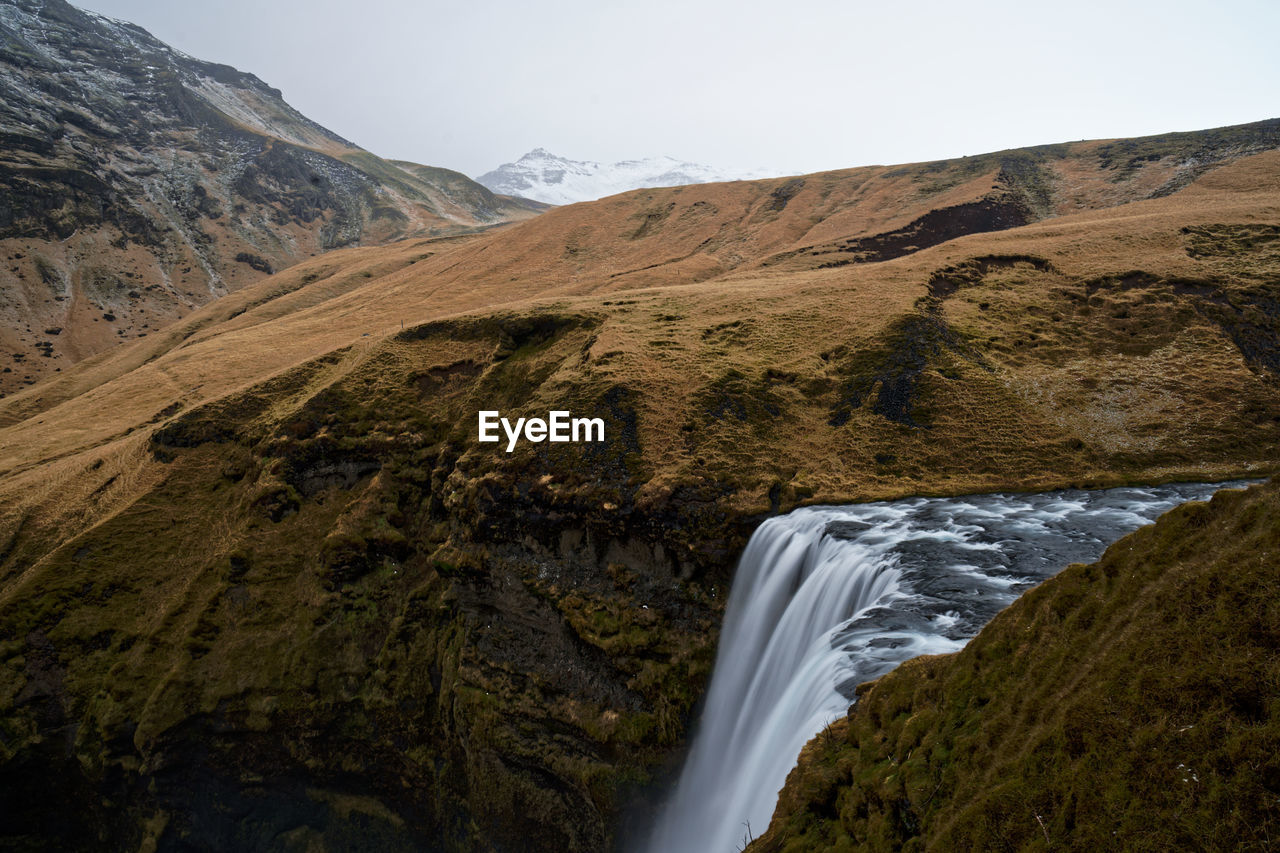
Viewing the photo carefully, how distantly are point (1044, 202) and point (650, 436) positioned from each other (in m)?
64.8

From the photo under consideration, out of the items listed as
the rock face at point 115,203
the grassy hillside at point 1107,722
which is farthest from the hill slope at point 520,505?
the rock face at point 115,203

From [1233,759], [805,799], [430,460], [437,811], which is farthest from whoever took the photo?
[430,460]

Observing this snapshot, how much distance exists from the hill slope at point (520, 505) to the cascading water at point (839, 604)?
1.65 metres

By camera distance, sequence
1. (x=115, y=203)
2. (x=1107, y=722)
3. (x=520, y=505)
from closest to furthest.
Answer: (x=1107, y=722)
(x=520, y=505)
(x=115, y=203)

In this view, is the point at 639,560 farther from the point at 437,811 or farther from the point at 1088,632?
the point at 1088,632

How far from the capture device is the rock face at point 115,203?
399 ft

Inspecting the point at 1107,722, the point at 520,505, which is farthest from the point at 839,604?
the point at 520,505

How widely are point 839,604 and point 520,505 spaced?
1545 cm

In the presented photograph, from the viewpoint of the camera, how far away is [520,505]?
28656 mm

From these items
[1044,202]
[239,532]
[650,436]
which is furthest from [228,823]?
[1044,202]

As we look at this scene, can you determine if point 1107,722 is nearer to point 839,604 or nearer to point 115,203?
point 839,604

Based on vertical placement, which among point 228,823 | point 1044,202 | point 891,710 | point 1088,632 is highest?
point 1044,202

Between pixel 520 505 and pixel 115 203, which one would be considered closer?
pixel 520 505

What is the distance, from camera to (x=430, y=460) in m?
36.4
